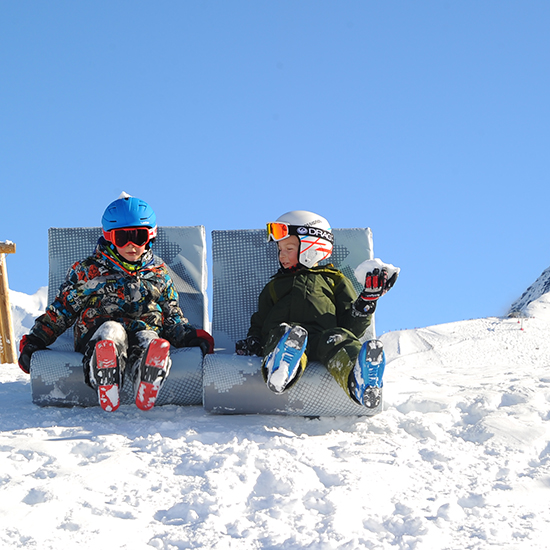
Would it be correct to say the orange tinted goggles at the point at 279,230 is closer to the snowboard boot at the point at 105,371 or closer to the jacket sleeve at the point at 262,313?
the jacket sleeve at the point at 262,313

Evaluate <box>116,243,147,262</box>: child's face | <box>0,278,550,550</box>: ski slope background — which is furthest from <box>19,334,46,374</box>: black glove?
<box>116,243,147,262</box>: child's face

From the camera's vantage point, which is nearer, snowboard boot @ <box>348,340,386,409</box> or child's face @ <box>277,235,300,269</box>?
snowboard boot @ <box>348,340,386,409</box>

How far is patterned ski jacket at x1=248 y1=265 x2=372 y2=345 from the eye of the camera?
3.53m

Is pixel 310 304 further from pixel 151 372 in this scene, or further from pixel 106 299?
pixel 106 299

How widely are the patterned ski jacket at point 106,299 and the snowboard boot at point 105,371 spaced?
57 cm

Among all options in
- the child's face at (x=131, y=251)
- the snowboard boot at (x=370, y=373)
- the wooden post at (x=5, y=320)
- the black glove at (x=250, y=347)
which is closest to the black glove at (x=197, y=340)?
the black glove at (x=250, y=347)

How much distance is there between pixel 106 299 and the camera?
371 centimetres

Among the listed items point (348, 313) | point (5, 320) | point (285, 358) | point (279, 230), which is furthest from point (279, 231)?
point (5, 320)

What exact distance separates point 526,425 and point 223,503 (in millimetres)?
1792

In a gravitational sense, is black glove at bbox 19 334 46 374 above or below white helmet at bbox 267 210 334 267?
below

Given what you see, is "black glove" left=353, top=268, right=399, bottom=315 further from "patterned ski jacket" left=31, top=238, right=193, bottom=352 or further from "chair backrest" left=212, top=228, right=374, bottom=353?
"patterned ski jacket" left=31, top=238, right=193, bottom=352

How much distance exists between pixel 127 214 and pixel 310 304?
129 cm

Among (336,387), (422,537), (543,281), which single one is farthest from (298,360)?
(543,281)

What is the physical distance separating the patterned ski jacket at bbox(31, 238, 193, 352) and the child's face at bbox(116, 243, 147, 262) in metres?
0.04
